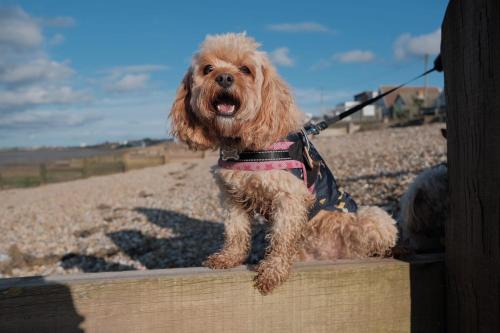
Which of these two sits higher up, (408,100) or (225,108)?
(408,100)

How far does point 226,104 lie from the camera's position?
2.96 m

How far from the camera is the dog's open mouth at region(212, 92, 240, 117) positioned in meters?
2.92

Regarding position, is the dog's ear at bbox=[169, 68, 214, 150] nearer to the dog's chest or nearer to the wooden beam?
the dog's chest

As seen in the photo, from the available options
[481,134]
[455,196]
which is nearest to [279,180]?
[455,196]

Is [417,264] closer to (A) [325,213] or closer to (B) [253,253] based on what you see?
(A) [325,213]

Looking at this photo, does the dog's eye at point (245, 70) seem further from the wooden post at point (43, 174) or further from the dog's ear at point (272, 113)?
the wooden post at point (43, 174)

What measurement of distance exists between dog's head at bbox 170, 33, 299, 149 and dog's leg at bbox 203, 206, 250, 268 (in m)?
0.60

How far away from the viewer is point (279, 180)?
2.75m

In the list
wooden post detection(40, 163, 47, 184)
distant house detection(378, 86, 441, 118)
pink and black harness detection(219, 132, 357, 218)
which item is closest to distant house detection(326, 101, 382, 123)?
distant house detection(378, 86, 441, 118)

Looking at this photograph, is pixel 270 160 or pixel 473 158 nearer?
pixel 473 158

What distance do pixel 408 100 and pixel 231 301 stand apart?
306 feet

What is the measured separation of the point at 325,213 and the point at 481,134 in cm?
162

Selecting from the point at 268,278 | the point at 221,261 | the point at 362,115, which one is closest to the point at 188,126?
the point at 221,261

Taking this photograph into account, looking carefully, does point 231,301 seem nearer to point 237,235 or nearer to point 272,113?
point 237,235
